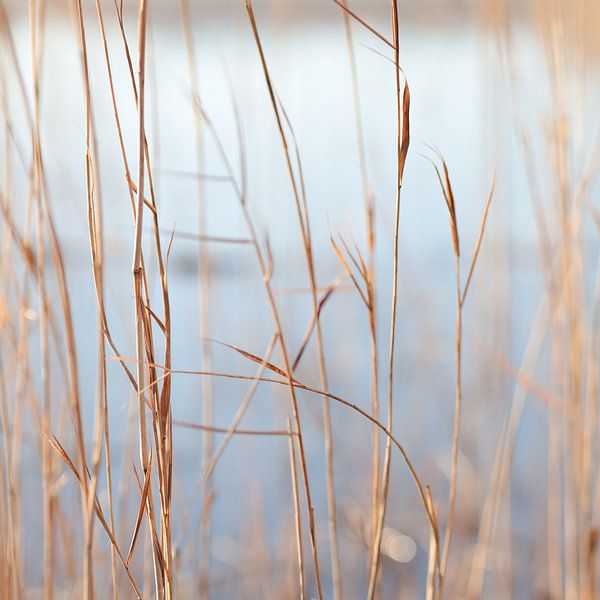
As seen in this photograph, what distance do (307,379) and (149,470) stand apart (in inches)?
35.6

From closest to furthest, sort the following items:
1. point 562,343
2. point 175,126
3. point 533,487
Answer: point 562,343 < point 533,487 < point 175,126

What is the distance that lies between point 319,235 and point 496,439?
0.93 meters

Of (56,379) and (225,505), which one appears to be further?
(225,505)

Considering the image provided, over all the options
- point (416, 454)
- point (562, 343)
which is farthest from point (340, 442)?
point (562, 343)

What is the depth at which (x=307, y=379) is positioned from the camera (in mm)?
1240

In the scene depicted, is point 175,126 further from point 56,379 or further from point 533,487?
point 533,487

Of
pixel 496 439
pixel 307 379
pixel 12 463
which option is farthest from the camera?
pixel 307 379

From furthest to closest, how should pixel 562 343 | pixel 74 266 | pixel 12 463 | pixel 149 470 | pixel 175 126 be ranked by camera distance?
1. pixel 74 266
2. pixel 175 126
3. pixel 562 343
4. pixel 12 463
5. pixel 149 470

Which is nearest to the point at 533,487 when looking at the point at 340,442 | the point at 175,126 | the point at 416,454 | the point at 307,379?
the point at 416,454

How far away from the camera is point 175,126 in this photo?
1689mm

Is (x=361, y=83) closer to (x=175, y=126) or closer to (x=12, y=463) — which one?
(x=175, y=126)

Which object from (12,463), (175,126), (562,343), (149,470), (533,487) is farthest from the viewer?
(175,126)

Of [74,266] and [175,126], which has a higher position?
[175,126]

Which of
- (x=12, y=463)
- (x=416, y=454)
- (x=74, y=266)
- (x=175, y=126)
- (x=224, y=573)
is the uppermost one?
(x=175, y=126)
